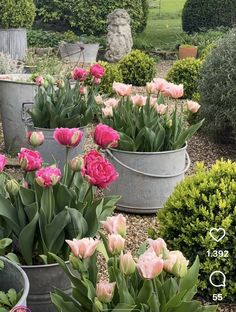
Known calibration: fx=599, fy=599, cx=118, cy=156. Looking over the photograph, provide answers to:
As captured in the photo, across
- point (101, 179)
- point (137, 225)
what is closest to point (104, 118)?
point (137, 225)

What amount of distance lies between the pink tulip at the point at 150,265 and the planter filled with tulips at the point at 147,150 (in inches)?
86.8

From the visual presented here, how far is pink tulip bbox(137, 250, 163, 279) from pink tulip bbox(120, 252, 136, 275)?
0.04 m

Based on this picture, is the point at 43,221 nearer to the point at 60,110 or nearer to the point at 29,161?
the point at 29,161

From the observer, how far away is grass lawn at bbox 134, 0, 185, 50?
1461cm

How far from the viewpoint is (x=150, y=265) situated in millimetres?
1779

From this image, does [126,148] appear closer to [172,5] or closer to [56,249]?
[56,249]

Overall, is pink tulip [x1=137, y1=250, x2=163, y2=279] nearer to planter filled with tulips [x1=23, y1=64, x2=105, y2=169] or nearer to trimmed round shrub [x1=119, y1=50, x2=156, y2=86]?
planter filled with tulips [x1=23, y1=64, x2=105, y2=169]

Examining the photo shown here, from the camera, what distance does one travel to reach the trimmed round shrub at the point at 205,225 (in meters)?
3.00

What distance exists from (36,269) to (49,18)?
40.1 feet

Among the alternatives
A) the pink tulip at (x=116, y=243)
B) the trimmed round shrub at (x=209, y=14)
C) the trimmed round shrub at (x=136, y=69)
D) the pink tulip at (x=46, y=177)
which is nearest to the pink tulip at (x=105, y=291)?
the pink tulip at (x=116, y=243)

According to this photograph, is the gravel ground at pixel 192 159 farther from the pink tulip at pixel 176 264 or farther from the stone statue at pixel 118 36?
the stone statue at pixel 118 36

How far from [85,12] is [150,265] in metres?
12.6

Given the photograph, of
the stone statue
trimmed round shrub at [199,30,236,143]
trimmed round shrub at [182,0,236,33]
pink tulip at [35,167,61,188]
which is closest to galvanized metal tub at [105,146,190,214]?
trimmed round shrub at [199,30,236,143]

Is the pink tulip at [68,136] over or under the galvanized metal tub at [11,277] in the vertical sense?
over
